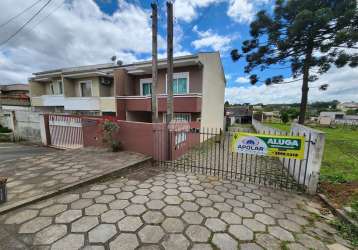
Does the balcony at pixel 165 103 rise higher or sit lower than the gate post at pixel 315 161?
higher

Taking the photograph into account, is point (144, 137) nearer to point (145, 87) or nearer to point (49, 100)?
point (145, 87)

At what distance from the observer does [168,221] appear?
2.71 metres

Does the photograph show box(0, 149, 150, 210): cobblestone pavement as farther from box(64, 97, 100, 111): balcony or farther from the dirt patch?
box(64, 97, 100, 111): balcony

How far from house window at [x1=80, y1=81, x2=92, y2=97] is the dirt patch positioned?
16204 millimetres

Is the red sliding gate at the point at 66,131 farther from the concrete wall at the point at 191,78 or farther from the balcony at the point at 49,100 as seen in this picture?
the balcony at the point at 49,100

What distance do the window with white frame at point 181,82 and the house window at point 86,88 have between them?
26.8 ft

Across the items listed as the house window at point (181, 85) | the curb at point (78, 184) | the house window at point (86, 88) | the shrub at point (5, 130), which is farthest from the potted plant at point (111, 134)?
the shrub at point (5, 130)

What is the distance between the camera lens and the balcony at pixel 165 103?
9703 mm

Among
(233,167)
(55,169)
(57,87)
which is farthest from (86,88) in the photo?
(233,167)

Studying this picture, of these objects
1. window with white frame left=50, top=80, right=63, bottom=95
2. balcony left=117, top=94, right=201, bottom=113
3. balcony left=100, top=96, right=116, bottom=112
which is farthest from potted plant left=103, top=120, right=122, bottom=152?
window with white frame left=50, top=80, right=63, bottom=95

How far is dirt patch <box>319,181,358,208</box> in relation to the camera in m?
3.42

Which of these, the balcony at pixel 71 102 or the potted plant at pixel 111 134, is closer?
the potted plant at pixel 111 134

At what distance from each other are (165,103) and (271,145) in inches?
286

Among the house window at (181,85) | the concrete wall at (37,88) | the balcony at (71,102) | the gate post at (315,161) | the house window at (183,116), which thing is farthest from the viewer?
the concrete wall at (37,88)
